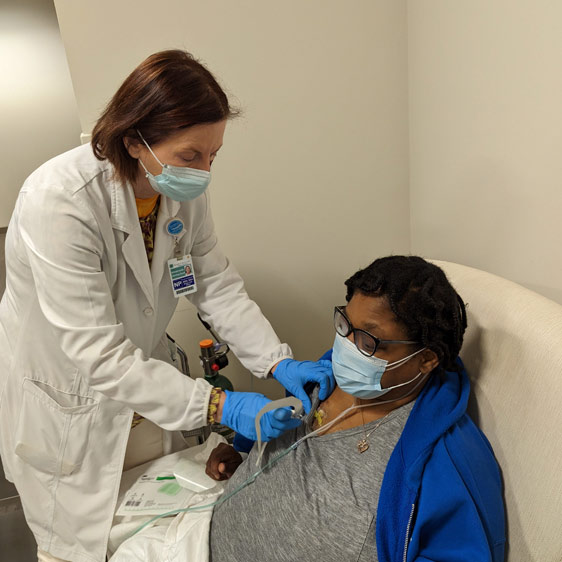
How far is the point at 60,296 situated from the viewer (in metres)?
1.07

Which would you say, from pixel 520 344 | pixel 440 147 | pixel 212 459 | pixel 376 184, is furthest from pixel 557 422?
pixel 376 184

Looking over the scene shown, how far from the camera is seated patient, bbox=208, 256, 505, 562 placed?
0.97 metres

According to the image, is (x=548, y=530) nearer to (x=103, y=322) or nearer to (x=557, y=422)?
(x=557, y=422)

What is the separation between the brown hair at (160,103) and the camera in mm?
1025

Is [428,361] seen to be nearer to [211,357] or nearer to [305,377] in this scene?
[305,377]

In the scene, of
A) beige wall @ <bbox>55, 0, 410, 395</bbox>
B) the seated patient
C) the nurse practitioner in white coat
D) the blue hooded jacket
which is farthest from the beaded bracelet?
beige wall @ <bbox>55, 0, 410, 395</bbox>

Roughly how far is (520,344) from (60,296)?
3.37ft

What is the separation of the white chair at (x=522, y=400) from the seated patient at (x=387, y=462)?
0.15 ft

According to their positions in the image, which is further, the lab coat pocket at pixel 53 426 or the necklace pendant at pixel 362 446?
the lab coat pocket at pixel 53 426

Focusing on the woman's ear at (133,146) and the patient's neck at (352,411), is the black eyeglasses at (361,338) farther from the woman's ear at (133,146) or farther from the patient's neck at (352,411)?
the woman's ear at (133,146)

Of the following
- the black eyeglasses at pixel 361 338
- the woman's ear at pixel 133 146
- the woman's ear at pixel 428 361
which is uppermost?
the woman's ear at pixel 133 146

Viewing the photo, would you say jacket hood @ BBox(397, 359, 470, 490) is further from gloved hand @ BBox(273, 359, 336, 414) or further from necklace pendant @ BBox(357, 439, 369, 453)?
gloved hand @ BBox(273, 359, 336, 414)

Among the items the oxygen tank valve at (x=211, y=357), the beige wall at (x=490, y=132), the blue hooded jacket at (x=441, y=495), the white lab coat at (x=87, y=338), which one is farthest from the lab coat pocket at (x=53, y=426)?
the beige wall at (x=490, y=132)

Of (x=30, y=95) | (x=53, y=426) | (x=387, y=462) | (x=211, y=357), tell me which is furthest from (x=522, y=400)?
(x=30, y=95)
